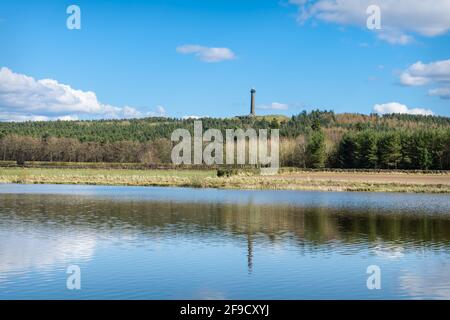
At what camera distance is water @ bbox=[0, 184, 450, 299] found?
16.5m

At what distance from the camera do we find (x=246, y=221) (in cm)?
3316

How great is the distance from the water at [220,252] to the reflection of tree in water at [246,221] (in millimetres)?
60

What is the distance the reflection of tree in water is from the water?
0.06 metres

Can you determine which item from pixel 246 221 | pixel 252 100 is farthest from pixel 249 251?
pixel 252 100

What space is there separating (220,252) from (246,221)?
35.4ft

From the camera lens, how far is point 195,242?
24719 mm

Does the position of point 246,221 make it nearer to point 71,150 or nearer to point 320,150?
point 320,150

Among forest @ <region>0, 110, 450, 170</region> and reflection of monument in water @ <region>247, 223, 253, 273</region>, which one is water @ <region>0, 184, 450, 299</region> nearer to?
reflection of monument in water @ <region>247, 223, 253, 273</region>

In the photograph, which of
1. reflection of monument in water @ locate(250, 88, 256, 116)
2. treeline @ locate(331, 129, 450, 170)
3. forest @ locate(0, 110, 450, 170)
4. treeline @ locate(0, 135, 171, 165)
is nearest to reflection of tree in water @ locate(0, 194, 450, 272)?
treeline @ locate(331, 129, 450, 170)

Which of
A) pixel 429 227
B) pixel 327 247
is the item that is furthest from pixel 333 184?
pixel 327 247

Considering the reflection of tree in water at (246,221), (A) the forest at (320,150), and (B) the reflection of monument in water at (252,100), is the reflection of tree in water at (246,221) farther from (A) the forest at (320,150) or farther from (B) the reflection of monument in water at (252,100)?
(B) the reflection of monument in water at (252,100)

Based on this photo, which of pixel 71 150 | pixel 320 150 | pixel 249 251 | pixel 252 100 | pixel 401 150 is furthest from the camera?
pixel 71 150
